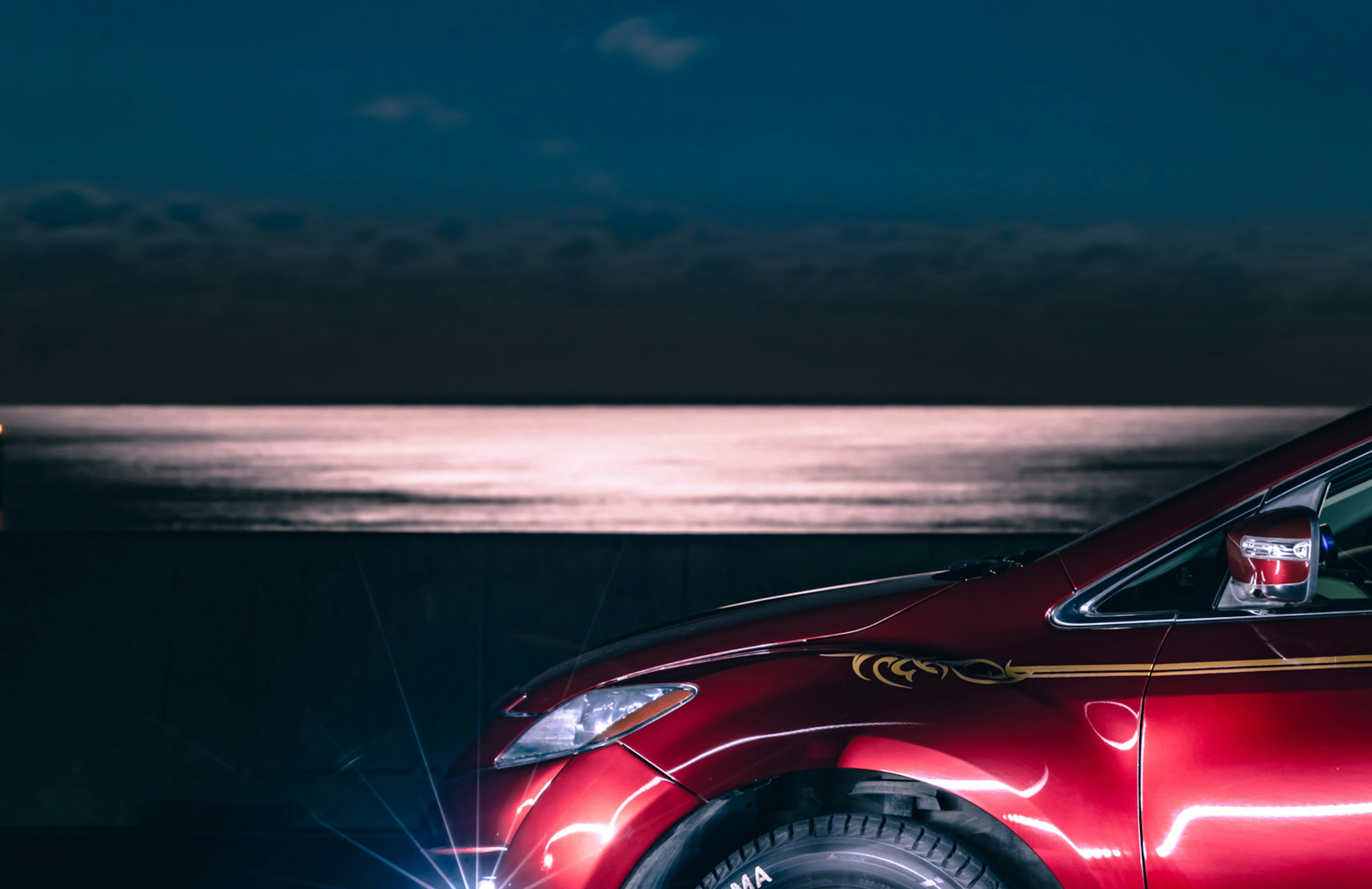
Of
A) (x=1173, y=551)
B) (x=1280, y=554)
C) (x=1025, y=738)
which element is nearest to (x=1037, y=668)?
(x=1025, y=738)

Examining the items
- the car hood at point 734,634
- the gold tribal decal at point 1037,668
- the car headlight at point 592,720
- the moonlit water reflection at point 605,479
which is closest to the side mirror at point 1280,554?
the gold tribal decal at point 1037,668

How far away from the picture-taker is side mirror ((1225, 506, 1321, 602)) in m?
2.14

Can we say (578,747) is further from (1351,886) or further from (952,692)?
(1351,886)

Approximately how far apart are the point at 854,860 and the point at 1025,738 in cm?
42

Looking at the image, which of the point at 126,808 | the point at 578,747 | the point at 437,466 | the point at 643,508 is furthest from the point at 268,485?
the point at 578,747

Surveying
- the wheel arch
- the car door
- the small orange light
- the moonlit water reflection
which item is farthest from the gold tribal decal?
the moonlit water reflection

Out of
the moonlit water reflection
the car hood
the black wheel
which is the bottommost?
the black wheel

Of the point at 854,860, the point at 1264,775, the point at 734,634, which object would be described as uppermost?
the point at 734,634

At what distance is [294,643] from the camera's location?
201 inches

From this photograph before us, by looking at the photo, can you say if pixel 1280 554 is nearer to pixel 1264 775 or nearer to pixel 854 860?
pixel 1264 775

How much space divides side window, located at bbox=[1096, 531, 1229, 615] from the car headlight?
0.94 m

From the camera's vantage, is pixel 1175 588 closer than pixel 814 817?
No

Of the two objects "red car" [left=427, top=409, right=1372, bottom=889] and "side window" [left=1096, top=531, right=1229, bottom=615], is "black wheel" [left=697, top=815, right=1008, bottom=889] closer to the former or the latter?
"red car" [left=427, top=409, right=1372, bottom=889]

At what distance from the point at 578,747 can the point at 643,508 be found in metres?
30.1
